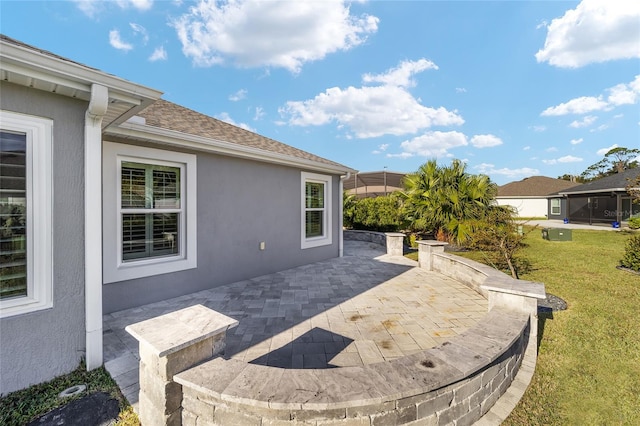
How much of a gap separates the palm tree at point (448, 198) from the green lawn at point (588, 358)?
3290 millimetres

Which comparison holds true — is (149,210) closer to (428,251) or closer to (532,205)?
(428,251)

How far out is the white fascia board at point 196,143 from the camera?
13.3 ft

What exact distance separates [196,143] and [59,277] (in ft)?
9.89

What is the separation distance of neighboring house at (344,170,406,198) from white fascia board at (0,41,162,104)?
1111cm

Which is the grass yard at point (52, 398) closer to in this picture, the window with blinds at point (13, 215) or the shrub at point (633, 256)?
the window with blinds at point (13, 215)

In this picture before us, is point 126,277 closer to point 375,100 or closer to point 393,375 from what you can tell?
point 393,375

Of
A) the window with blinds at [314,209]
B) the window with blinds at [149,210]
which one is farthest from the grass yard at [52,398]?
the window with blinds at [314,209]

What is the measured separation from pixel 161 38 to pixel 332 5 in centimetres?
577

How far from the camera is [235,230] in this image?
5852 mm

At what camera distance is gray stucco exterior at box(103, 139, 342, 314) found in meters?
4.70

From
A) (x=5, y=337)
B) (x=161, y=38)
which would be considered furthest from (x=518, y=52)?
(x=5, y=337)

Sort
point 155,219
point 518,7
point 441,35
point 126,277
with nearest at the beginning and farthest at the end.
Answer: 1. point 126,277
2. point 155,219
3. point 518,7
4. point 441,35

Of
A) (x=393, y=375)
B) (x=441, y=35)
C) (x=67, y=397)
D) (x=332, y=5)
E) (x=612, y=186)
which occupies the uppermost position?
(x=441, y=35)

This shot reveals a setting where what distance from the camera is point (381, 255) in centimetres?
910
